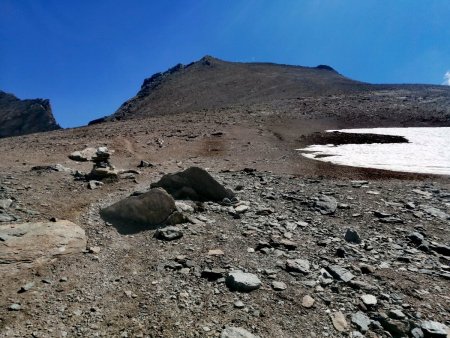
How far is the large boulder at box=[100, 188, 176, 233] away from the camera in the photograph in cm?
827

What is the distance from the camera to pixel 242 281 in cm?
600

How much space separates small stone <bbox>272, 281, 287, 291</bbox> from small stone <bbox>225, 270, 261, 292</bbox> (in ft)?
0.90

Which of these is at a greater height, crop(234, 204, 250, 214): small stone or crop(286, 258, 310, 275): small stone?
crop(234, 204, 250, 214): small stone

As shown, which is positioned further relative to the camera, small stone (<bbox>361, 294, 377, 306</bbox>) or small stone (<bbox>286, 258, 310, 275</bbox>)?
small stone (<bbox>286, 258, 310, 275</bbox>)

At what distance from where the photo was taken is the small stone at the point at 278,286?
237 inches

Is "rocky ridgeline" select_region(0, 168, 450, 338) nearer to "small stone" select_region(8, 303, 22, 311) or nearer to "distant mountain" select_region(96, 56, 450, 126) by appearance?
"small stone" select_region(8, 303, 22, 311)

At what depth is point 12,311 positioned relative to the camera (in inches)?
197

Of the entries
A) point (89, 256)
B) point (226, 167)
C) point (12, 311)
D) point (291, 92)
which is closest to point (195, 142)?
point (226, 167)

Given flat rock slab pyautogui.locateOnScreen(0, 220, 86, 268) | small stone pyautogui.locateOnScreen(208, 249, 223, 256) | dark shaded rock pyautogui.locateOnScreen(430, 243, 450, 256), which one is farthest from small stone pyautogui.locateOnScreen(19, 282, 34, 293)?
dark shaded rock pyautogui.locateOnScreen(430, 243, 450, 256)

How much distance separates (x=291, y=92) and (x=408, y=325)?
49815 millimetres

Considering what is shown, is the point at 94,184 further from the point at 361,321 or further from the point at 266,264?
the point at 361,321

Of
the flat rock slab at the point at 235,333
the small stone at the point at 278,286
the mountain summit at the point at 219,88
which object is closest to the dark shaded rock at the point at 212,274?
the small stone at the point at 278,286

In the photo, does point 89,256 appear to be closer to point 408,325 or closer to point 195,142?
point 408,325

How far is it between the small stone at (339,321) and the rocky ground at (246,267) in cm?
2
